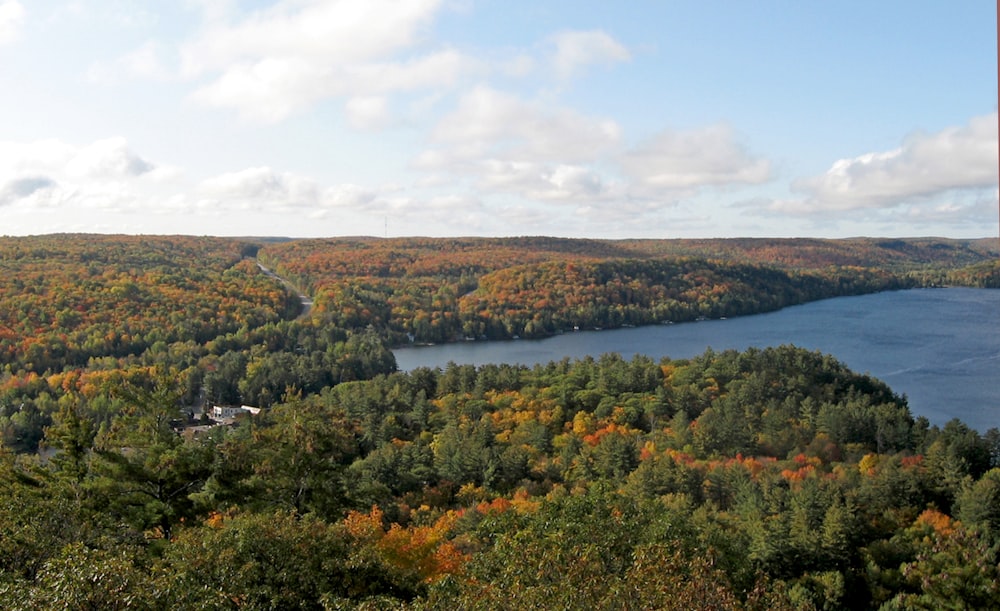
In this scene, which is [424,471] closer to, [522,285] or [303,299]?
[522,285]

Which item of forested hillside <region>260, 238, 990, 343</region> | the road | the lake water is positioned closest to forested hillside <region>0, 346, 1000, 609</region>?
the lake water

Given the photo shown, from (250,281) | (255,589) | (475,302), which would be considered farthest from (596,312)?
(255,589)

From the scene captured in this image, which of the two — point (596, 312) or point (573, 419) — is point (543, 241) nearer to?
point (596, 312)

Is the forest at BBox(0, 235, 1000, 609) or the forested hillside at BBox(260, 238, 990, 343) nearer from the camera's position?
the forest at BBox(0, 235, 1000, 609)

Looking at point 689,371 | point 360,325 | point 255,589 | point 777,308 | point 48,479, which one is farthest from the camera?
point 777,308

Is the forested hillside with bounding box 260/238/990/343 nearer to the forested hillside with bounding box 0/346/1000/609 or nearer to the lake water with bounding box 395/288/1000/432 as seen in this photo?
the lake water with bounding box 395/288/1000/432

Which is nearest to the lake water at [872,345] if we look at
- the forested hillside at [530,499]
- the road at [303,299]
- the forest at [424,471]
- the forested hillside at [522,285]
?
the forested hillside at [522,285]

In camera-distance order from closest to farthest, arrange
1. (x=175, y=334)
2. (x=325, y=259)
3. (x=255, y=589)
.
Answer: (x=255, y=589) < (x=175, y=334) < (x=325, y=259)
